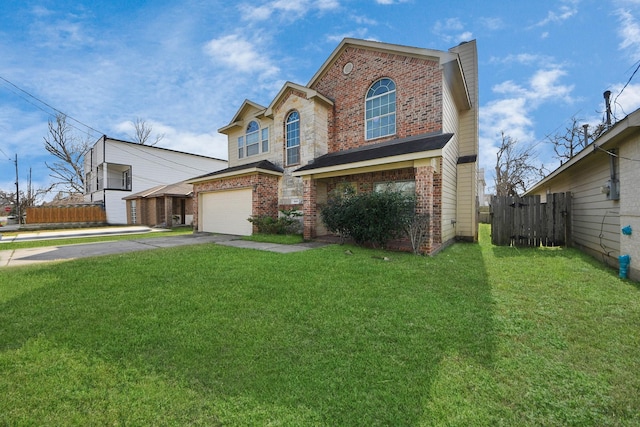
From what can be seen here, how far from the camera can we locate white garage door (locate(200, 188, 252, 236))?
1196 centimetres

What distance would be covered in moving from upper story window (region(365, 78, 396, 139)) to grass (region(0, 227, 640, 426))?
688 centimetres

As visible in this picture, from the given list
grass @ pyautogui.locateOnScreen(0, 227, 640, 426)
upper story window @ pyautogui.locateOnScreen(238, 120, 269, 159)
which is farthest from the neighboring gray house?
upper story window @ pyautogui.locateOnScreen(238, 120, 269, 159)

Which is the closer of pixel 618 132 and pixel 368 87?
pixel 618 132

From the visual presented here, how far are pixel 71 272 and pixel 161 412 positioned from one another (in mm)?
5223

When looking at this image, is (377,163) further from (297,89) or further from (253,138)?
(253,138)

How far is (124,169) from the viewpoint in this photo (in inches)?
1067

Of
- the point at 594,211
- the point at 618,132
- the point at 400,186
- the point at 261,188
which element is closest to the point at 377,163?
the point at 400,186

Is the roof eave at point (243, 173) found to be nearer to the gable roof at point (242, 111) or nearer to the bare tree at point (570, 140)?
the gable roof at point (242, 111)

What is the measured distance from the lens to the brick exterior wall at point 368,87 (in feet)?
29.4

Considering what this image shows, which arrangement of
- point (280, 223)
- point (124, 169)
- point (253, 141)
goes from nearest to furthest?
point (280, 223) < point (253, 141) < point (124, 169)

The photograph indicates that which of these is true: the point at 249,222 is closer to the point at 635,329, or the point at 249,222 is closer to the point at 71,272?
the point at 71,272

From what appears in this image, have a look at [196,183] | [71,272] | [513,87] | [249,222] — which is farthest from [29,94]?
[513,87]

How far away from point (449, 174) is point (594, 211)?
12.7ft

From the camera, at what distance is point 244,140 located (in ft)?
47.3
